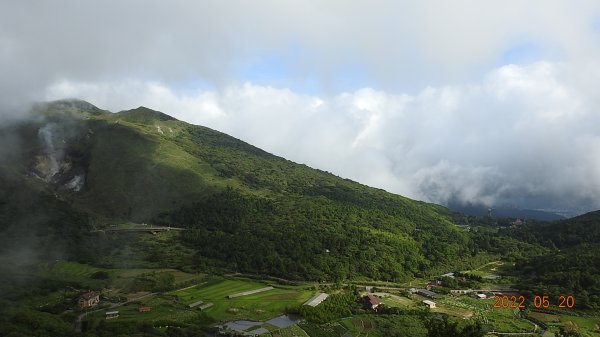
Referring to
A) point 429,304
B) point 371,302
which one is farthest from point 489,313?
point 371,302

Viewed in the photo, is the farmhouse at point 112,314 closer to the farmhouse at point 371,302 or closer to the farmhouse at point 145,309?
the farmhouse at point 145,309

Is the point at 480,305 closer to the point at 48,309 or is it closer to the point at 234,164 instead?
the point at 48,309

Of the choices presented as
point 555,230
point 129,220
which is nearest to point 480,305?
point 555,230

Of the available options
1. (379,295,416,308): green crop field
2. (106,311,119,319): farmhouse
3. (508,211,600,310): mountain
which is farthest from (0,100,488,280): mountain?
(106,311,119,319): farmhouse

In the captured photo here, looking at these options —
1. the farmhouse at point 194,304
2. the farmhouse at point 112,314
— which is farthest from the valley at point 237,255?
the farmhouse at point 112,314

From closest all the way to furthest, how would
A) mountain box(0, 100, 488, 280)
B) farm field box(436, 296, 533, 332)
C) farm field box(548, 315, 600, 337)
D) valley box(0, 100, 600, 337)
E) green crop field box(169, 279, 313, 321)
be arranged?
valley box(0, 100, 600, 337) → farm field box(548, 315, 600, 337) → farm field box(436, 296, 533, 332) → green crop field box(169, 279, 313, 321) → mountain box(0, 100, 488, 280)

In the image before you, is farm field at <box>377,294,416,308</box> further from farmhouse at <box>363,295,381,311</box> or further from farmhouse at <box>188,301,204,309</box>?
farmhouse at <box>188,301,204,309</box>

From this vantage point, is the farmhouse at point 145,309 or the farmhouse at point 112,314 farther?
the farmhouse at point 145,309

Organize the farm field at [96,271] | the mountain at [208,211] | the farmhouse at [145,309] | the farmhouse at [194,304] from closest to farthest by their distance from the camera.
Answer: the farmhouse at [145,309] < the farmhouse at [194,304] < the farm field at [96,271] < the mountain at [208,211]
